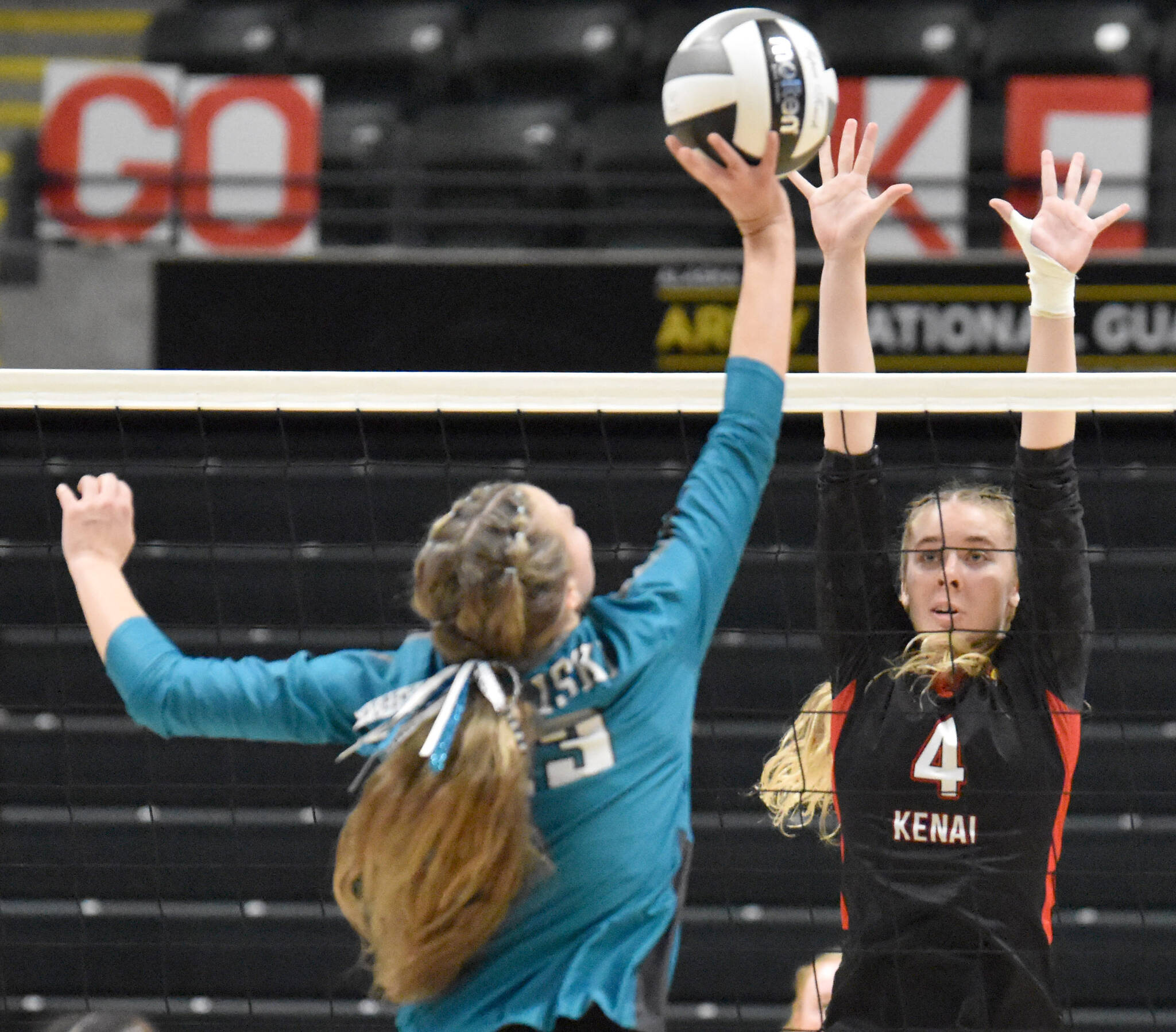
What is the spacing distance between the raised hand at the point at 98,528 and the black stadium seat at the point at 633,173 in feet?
17.1

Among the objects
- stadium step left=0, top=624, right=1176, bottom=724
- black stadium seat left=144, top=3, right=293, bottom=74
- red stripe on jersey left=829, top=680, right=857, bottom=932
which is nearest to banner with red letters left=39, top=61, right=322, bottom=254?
black stadium seat left=144, top=3, right=293, bottom=74

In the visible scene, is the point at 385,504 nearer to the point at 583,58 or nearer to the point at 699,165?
the point at 583,58

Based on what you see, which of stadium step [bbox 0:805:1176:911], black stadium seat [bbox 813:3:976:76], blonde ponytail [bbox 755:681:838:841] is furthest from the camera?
black stadium seat [bbox 813:3:976:76]

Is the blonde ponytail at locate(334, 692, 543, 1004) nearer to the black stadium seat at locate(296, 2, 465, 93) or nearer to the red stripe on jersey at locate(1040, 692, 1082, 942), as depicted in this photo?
the red stripe on jersey at locate(1040, 692, 1082, 942)

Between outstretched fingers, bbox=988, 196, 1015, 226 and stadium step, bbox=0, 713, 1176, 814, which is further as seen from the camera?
stadium step, bbox=0, 713, 1176, 814

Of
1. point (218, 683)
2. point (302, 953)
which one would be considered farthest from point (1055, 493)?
point (302, 953)

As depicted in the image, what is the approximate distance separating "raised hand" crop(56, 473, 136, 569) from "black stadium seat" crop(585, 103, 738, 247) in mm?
5217

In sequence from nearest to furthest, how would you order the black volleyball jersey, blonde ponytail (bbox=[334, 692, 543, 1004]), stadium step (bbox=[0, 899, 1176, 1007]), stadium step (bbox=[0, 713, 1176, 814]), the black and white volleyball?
blonde ponytail (bbox=[334, 692, 543, 1004]), the black and white volleyball, the black volleyball jersey, stadium step (bbox=[0, 899, 1176, 1007]), stadium step (bbox=[0, 713, 1176, 814])

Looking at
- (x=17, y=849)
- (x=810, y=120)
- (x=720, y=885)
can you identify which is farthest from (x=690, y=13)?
A: (x=810, y=120)

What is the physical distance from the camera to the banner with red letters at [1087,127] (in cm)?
645

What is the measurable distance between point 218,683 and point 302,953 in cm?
476

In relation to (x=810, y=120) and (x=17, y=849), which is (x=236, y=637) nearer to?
(x=17, y=849)

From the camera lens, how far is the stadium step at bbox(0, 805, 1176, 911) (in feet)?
20.0

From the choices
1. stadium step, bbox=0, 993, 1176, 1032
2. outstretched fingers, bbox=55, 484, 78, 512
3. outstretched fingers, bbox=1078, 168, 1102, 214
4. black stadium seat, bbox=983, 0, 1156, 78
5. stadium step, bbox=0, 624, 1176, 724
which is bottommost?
stadium step, bbox=0, 993, 1176, 1032
